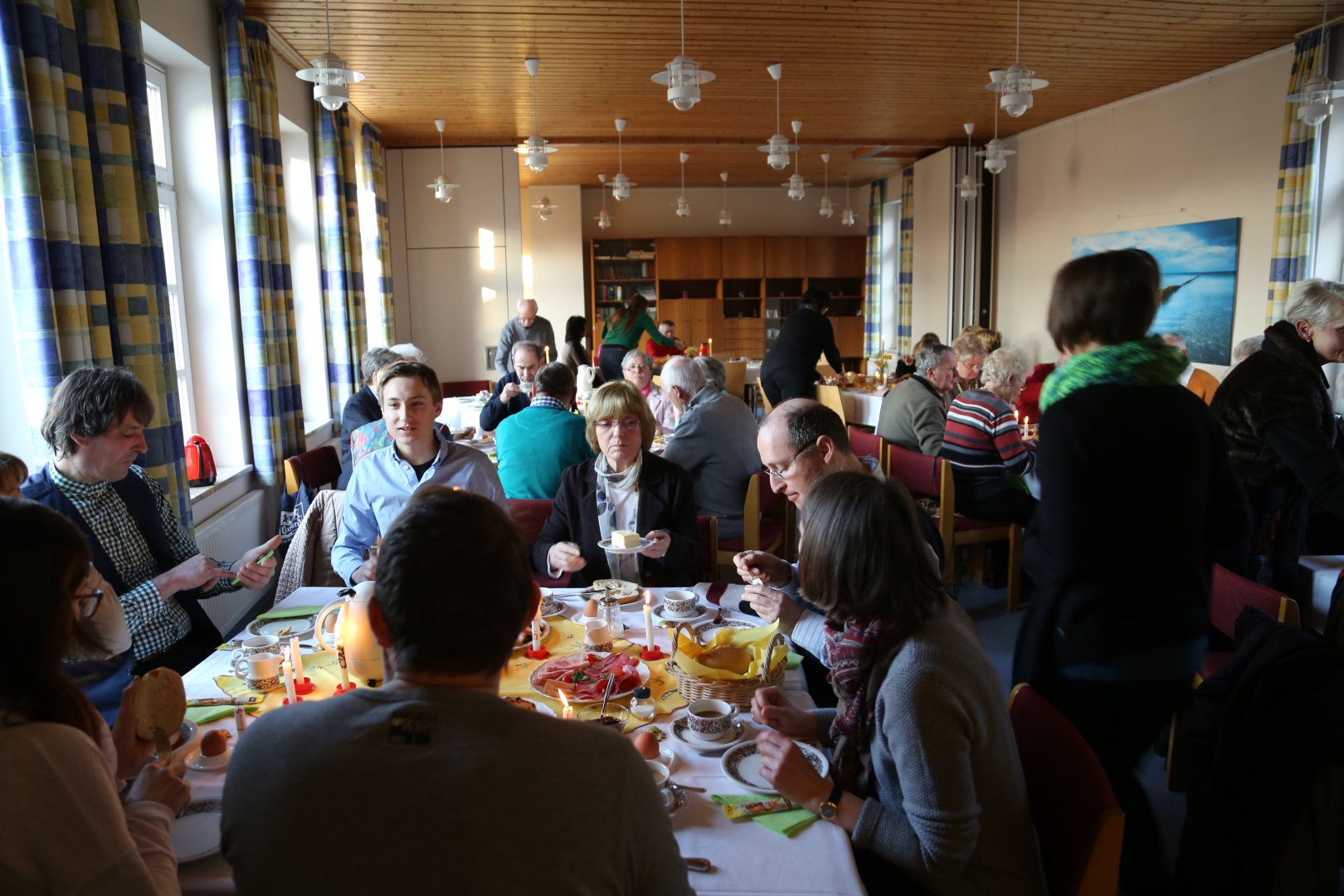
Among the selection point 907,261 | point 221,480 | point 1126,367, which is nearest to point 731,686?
point 1126,367

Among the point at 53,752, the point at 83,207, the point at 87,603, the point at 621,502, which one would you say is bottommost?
the point at 621,502

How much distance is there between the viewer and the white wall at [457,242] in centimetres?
993

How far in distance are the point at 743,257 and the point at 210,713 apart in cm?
1352

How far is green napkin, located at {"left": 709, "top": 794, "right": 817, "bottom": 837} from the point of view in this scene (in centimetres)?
150

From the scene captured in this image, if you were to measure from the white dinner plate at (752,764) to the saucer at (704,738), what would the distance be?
4cm

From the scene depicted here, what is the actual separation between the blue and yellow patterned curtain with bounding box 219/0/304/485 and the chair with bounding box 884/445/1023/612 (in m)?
3.85

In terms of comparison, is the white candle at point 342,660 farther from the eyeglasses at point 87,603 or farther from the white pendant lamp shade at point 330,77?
the white pendant lamp shade at point 330,77

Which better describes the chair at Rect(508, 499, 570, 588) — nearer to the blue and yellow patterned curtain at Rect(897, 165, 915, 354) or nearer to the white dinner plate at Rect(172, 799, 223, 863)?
the white dinner plate at Rect(172, 799, 223, 863)

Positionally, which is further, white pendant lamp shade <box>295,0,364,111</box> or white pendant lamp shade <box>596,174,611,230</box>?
white pendant lamp shade <box>596,174,611,230</box>

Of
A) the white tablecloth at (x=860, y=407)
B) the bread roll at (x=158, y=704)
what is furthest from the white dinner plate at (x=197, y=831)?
the white tablecloth at (x=860, y=407)

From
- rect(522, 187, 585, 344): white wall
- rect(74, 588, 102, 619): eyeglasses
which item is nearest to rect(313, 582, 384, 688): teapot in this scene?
rect(74, 588, 102, 619): eyeglasses

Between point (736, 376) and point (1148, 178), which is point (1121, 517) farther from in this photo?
point (736, 376)

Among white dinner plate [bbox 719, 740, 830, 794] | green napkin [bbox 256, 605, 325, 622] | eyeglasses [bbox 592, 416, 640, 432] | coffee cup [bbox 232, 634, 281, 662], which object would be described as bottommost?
white dinner plate [bbox 719, 740, 830, 794]

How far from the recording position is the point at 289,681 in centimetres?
193
